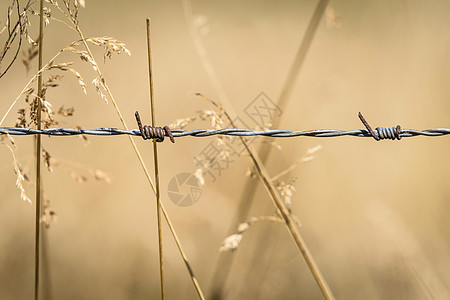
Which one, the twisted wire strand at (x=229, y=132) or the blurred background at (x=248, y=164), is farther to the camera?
the blurred background at (x=248, y=164)

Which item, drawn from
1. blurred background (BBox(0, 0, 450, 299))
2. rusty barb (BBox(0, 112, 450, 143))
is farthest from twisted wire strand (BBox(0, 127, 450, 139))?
blurred background (BBox(0, 0, 450, 299))

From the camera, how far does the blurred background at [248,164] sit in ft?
3.43

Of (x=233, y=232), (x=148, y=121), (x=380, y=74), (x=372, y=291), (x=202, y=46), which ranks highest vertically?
(x=202, y=46)

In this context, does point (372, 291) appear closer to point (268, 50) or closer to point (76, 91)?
point (268, 50)

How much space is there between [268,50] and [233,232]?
460 millimetres

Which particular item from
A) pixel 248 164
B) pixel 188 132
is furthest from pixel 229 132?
pixel 248 164

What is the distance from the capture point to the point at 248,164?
1.06 meters

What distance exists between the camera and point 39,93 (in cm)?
75

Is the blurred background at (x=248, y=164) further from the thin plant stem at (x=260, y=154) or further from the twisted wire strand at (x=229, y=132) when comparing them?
the twisted wire strand at (x=229, y=132)

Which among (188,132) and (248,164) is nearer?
(188,132)

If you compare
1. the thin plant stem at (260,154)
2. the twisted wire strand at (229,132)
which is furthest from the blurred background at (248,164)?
the twisted wire strand at (229,132)

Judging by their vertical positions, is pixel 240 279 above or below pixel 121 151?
below

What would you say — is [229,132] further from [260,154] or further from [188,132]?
[260,154]

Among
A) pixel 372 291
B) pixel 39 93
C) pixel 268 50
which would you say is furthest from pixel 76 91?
pixel 372 291
